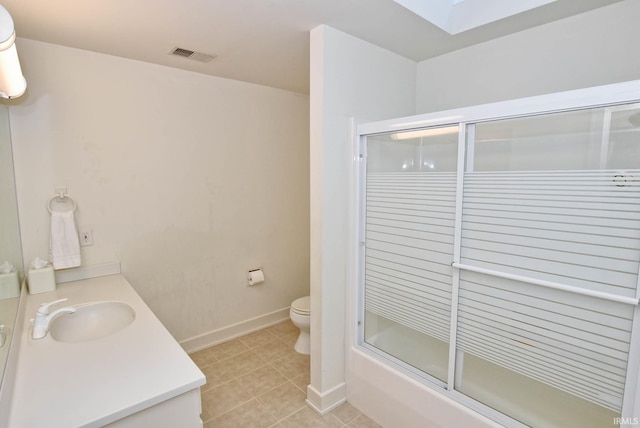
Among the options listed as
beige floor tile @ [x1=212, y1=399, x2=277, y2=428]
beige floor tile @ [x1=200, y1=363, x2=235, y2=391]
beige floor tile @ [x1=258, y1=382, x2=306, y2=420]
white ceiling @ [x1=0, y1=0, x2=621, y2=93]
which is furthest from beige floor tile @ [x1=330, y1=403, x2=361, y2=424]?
white ceiling @ [x1=0, y1=0, x2=621, y2=93]

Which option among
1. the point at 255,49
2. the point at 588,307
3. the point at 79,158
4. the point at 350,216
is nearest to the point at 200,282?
the point at 79,158

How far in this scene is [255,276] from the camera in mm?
3221

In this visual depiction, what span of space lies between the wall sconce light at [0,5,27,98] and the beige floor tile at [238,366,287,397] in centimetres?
223

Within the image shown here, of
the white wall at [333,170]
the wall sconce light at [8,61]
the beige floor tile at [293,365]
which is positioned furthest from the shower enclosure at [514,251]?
the wall sconce light at [8,61]

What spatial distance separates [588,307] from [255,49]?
232 centimetres

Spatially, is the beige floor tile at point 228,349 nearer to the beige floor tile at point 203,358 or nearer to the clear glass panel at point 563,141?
the beige floor tile at point 203,358

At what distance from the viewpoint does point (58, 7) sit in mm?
1708

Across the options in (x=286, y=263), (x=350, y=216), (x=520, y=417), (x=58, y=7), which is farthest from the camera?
(x=286, y=263)

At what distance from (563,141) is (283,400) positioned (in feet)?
7.42

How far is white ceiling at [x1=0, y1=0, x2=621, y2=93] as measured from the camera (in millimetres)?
1722

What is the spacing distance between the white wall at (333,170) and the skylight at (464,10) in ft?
1.38

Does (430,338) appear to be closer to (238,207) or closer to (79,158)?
(238,207)

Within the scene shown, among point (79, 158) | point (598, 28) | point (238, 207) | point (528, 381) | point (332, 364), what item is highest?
point (598, 28)

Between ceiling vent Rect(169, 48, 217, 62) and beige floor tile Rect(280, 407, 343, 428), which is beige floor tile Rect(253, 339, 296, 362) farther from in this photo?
ceiling vent Rect(169, 48, 217, 62)
